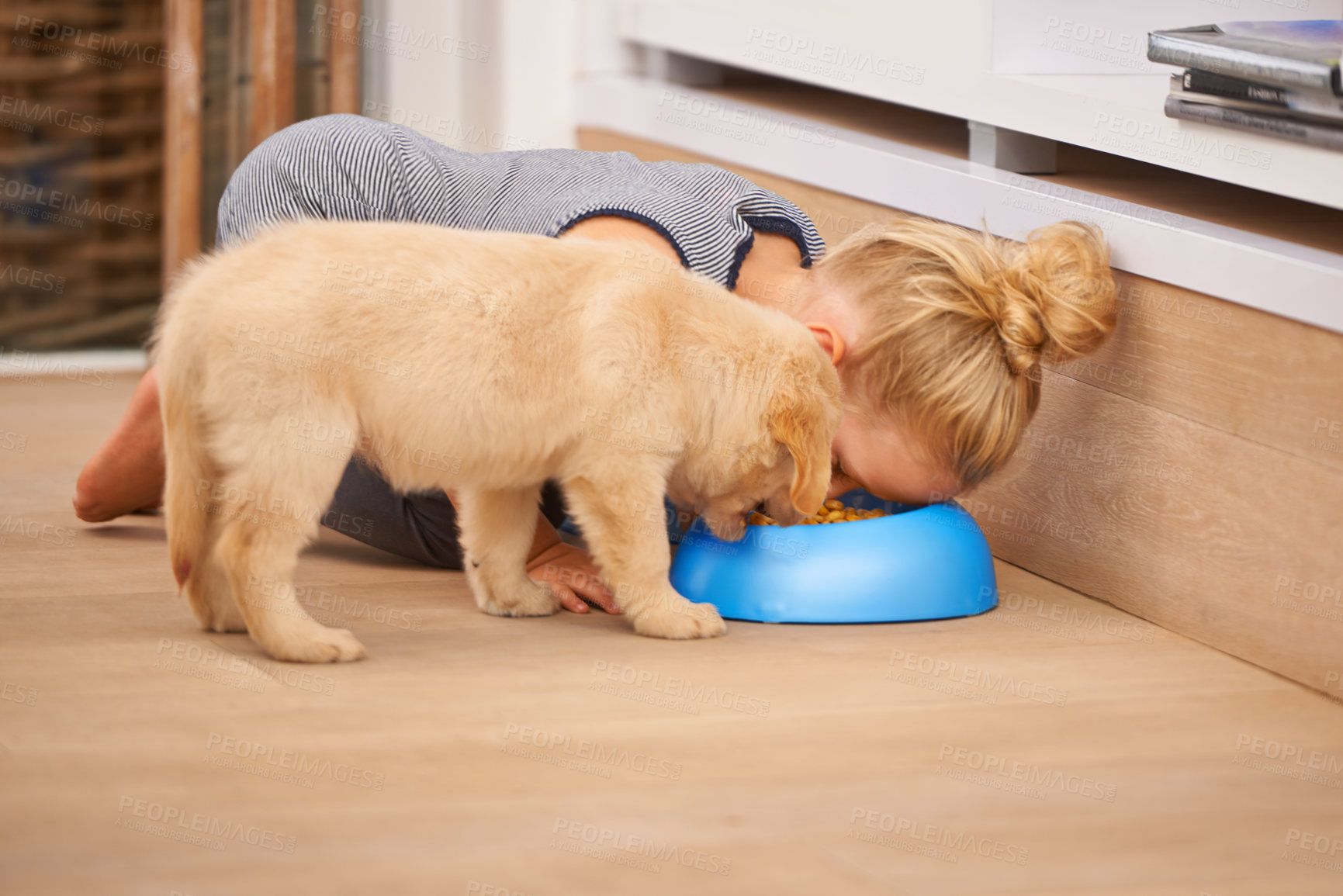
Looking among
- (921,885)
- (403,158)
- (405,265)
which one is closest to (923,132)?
(403,158)

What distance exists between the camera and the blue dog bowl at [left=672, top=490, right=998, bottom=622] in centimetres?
201

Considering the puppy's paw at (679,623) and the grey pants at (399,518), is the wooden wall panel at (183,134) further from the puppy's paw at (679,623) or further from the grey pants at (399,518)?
Result: the puppy's paw at (679,623)

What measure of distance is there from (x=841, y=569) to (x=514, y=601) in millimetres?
461

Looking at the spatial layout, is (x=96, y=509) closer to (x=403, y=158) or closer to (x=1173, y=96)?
(x=403, y=158)

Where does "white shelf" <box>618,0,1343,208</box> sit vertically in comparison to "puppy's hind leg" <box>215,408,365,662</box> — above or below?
above

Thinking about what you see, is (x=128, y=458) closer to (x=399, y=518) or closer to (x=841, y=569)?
(x=399, y=518)

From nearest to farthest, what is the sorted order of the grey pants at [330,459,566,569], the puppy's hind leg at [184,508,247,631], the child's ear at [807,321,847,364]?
the puppy's hind leg at [184,508,247,631]
the child's ear at [807,321,847,364]
the grey pants at [330,459,566,569]

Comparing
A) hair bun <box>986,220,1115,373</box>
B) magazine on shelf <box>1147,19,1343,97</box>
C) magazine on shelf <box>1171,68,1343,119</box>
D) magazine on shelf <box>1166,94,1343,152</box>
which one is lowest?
hair bun <box>986,220,1115,373</box>

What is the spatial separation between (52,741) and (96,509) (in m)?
0.93

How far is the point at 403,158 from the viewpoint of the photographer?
7.70 feet

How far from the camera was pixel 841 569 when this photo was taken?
2.01 meters

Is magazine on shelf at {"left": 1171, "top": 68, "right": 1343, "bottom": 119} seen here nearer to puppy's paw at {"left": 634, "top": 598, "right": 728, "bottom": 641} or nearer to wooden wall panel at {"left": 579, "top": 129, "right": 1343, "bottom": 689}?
wooden wall panel at {"left": 579, "top": 129, "right": 1343, "bottom": 689}

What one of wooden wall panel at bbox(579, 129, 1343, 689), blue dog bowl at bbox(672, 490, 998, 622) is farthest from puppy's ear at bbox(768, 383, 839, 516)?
wooden wall panel at bbox(579, 129, 1343, 689)

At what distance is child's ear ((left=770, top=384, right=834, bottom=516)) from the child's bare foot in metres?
1.05
